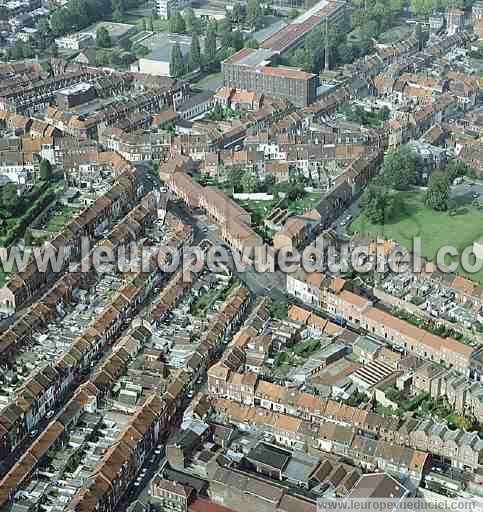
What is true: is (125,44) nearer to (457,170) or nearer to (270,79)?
(270,79)

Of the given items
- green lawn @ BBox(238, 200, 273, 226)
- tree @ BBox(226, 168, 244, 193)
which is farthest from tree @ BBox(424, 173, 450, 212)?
tree @ BBox(226, 168, 244, 193)

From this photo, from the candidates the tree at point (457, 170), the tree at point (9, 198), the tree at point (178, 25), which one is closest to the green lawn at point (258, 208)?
the tree at point (457, 170)

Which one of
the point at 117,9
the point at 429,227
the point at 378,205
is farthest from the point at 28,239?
the point at 117,9

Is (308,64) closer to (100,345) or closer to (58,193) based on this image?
(58,193)

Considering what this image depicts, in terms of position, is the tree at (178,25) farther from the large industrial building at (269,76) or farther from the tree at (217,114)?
the tree at (217,114)

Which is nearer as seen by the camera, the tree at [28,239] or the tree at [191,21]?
the tree at [28,239]

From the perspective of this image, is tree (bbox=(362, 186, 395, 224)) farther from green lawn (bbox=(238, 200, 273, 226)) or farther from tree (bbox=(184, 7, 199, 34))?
tree (bbox=(184, 7, 199, 34))

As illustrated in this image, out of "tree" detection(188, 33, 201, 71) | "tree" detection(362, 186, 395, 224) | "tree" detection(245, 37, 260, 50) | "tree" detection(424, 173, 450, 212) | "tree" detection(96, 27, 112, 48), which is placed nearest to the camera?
"tree" detection(362, 186, 395, 224)
